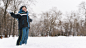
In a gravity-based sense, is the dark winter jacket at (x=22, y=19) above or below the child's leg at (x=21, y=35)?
above

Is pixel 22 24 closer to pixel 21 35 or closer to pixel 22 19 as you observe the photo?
pixel 22 19

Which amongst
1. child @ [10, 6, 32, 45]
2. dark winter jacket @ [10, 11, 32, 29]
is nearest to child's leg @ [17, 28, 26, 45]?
child @ [10, 6, 32, 45]

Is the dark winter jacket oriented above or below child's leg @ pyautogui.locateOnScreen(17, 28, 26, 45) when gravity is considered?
above

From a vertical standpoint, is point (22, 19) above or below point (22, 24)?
above

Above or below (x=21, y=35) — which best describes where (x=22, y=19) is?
above

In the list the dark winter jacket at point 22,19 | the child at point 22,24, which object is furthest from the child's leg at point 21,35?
the dark winter jacket at point 22,19

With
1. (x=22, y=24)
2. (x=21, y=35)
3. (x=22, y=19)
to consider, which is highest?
(x=22, y=19)

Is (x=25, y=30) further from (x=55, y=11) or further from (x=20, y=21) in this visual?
(x=55, y=11)

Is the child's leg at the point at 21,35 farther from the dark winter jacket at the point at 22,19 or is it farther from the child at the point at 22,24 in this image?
the dark winter jacket at the point at 22,19

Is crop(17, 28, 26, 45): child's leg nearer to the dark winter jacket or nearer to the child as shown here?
the child

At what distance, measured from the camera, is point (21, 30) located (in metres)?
4.92

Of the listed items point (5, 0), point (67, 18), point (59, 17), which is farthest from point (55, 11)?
point (5, 0)

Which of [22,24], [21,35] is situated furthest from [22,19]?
[21,35]

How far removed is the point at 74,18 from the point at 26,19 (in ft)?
123
